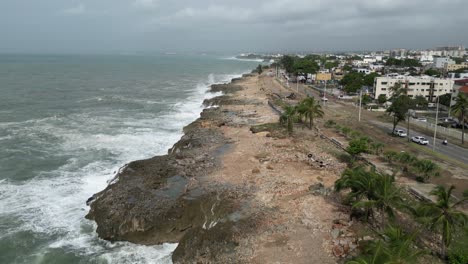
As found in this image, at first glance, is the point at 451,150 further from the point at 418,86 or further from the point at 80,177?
the point at 418,86

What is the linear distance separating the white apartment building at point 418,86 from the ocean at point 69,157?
140ft

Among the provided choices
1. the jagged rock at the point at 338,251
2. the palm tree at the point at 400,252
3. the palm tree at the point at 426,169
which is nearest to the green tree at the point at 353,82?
the palm tree at the point at 426,169

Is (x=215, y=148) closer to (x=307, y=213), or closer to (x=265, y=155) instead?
(x=265, y=155)

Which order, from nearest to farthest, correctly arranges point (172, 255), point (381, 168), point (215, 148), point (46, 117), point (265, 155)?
point (172, 255) < point (381, 168) < point (265, 155) < point (215, 148) < point (46, 117)

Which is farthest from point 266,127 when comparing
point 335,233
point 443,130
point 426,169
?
point 335,233

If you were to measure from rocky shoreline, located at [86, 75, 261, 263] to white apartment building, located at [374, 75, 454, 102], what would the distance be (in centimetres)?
5909

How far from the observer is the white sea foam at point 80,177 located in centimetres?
2462

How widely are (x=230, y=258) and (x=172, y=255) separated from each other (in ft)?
13.7

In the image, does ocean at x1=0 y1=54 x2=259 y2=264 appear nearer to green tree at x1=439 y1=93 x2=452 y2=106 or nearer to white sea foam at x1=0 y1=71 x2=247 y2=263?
white sea foam at x1=0 y1=71 x2=247 y2=263

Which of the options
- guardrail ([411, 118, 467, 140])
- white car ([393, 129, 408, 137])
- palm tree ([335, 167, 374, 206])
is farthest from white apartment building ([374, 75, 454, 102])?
palm tree ([335, 167, 374, 206])

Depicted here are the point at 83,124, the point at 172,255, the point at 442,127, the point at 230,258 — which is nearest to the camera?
the point at 230,258

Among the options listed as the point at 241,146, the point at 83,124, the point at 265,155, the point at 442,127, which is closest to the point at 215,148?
the point at 241,146

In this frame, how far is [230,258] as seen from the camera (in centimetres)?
2116

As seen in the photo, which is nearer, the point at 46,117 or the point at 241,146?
the point at 241,146
